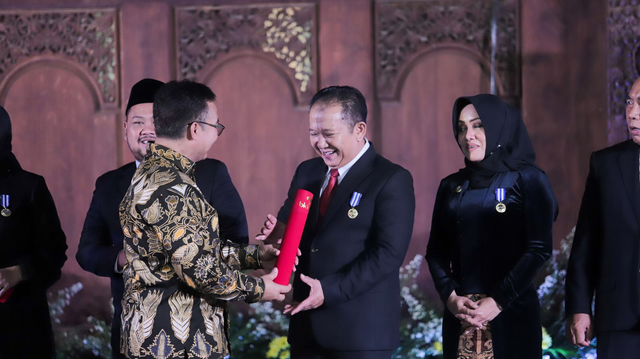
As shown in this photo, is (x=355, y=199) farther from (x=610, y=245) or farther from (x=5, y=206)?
(x=5, y=206)

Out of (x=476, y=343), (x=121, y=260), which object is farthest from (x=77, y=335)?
(x=476, y=343)

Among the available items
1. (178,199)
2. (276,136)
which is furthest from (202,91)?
(276,136)

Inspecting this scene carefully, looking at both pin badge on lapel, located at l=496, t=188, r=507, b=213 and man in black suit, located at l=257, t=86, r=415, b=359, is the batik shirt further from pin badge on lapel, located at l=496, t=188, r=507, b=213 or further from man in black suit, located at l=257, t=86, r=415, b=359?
pin badge on lapel, located at l=496, t=188, r=507, b=213

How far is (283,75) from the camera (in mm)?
4348

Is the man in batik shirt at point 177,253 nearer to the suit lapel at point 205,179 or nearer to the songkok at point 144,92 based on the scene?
the suit lapel at point 205,179

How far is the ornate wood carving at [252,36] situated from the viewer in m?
4.34

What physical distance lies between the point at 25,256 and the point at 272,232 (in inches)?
45.1

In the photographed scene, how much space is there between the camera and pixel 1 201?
287 centimetres

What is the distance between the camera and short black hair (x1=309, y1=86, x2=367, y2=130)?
2.52 meters

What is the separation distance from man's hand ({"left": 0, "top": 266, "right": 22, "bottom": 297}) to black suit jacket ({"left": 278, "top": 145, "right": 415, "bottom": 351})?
1213mm

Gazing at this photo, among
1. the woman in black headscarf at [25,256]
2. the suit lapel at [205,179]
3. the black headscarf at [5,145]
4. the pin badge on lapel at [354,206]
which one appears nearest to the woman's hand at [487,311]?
the pin badge on lapel at [354,206]

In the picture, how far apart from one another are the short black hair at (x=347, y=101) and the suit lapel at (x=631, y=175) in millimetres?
955

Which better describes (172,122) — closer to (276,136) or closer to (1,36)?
(276,136)

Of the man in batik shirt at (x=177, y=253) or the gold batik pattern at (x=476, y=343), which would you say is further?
the gold batik pattern at (x=476, y=343)
